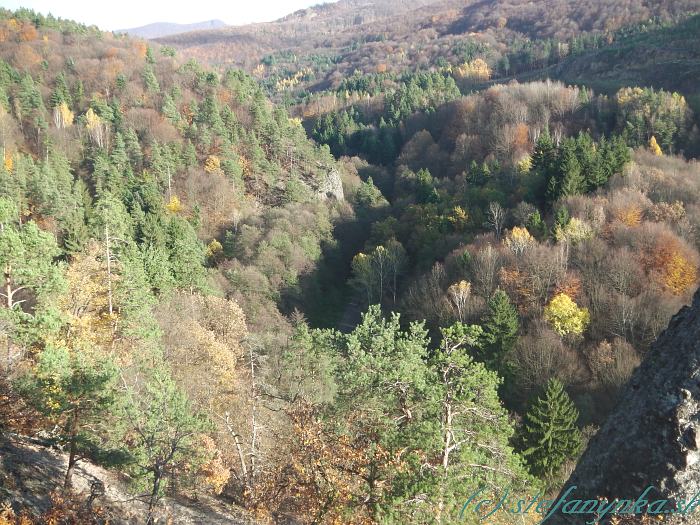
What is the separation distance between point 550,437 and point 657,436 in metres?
20.8

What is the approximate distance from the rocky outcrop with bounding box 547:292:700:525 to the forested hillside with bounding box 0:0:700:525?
3.42m

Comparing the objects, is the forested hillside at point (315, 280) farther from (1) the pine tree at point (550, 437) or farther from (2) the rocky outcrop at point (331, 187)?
(2) the rocky outcrop at point (331, 187)

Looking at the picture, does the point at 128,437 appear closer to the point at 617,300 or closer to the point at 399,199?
the point at 617,300

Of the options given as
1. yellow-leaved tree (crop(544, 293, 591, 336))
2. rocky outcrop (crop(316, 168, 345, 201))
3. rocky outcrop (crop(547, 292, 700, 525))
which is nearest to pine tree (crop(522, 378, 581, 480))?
yellow-leaved tree (crop(544, 293, 591, 336))

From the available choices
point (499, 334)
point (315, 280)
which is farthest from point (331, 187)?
point (499, 334)

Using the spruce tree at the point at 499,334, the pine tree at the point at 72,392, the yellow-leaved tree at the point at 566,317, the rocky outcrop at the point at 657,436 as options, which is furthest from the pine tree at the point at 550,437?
the pine tree at the point at 72,392

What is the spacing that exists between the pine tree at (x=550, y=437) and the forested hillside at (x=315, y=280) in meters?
0.12

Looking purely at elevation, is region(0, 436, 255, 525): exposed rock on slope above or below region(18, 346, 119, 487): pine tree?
below

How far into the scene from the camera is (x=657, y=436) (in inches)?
246

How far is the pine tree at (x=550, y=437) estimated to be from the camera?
24.7 meters

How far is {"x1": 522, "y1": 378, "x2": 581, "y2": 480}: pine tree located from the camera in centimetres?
2469

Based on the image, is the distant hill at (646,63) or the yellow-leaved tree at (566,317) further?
the distant hill at (646,63)

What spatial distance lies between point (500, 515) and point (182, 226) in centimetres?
4327

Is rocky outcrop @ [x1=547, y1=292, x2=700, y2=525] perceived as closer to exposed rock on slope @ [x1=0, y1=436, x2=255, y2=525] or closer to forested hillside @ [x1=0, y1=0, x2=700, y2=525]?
forested hillside @ [x1=0, y1=0, x2=700, y2=525]
